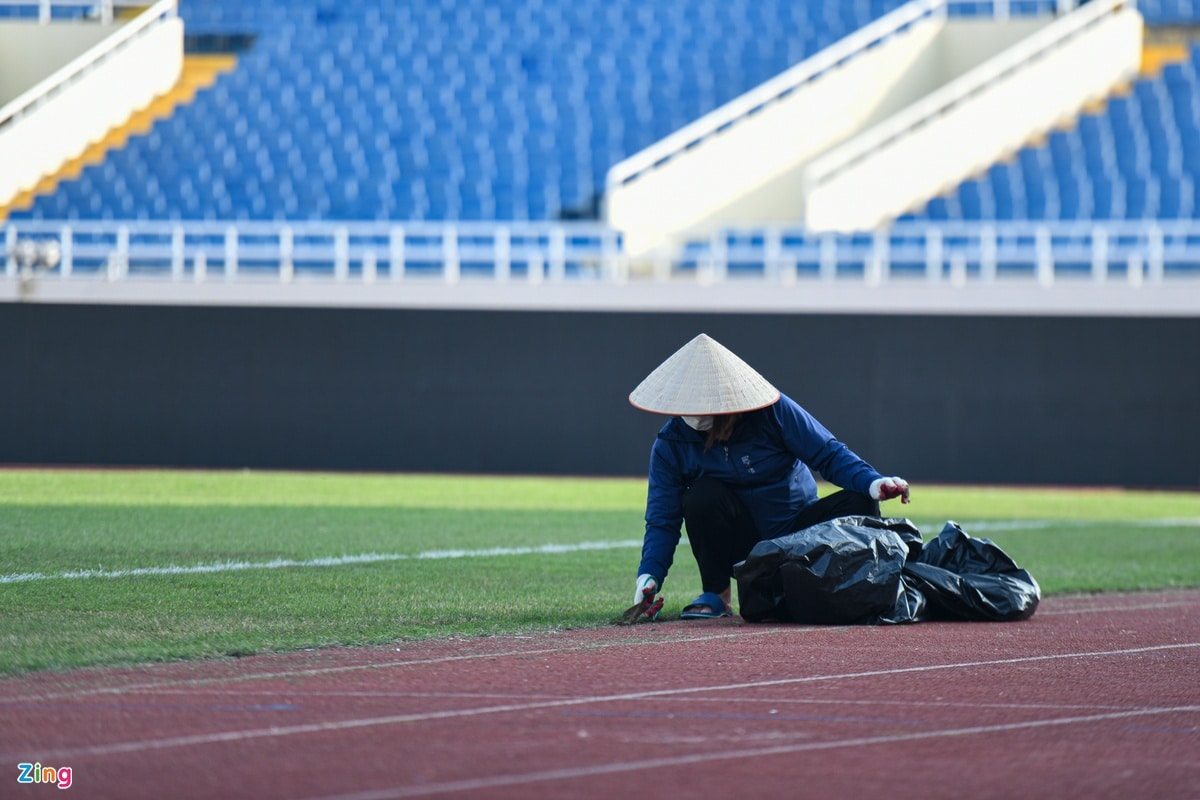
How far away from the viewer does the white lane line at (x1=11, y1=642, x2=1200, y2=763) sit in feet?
14.5

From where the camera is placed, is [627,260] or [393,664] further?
[627,260]

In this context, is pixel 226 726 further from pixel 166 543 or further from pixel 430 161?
pixel 430 161

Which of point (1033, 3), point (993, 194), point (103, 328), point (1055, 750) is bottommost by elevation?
point (1055, 750)

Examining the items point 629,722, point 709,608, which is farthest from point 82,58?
point 629,722

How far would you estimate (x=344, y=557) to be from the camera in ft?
32.5

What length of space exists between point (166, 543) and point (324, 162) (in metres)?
18.5

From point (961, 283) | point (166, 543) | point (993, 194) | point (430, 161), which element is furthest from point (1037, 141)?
point (166, 543)

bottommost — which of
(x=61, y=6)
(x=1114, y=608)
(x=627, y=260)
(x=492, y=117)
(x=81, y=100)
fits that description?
(x=1114, y=608)

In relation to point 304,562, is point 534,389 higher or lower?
higher

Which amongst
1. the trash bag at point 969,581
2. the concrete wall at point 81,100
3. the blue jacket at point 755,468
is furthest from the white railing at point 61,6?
the trash bag at point 969,581

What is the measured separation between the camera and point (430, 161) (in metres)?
27.8

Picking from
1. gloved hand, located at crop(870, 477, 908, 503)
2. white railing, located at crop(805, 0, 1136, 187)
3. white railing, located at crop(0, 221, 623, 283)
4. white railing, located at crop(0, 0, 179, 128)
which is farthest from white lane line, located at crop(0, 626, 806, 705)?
white railing, located at crop(0, 0, 179, 128)

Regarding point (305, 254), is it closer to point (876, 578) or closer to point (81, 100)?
point (81, 100)

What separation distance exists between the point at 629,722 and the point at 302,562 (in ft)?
15.9
